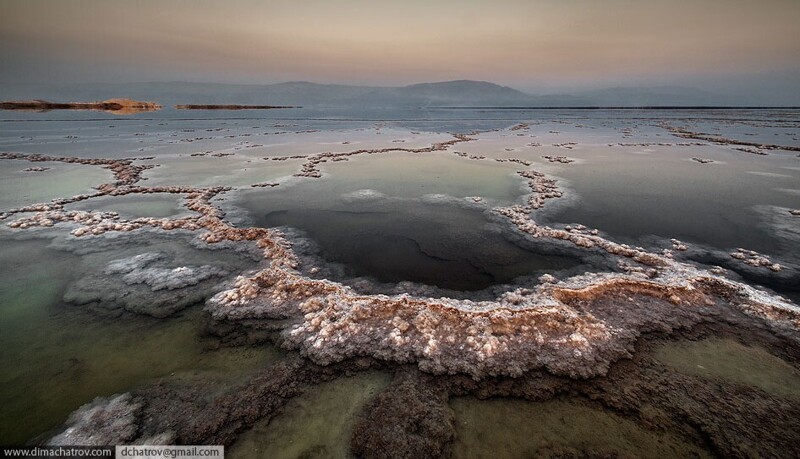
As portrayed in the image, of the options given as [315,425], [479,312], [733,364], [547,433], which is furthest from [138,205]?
[733,364]

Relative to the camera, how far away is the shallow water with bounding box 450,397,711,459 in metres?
4.78

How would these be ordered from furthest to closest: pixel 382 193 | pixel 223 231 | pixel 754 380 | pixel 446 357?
1. pixel 382 193
2. pixel 223 231
3. pixel 446 357
4. pixel 754 380

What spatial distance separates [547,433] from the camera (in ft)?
16.6

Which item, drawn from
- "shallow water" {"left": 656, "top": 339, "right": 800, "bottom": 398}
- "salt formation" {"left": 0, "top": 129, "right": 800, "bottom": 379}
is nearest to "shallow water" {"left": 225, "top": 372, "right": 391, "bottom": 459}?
"salt formation" {"left": 0, "top": 129, "right": 800, "bottom": 379}

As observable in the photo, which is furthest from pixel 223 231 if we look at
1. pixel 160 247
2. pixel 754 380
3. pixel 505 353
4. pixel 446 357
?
pixel 754 380

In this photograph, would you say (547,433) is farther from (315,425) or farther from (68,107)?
(68,107)

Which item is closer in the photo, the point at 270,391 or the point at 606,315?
the point at 270,391

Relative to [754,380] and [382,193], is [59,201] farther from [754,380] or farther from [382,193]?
[754,380]

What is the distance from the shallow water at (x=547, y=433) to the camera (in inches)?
188

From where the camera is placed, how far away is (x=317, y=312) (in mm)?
7680

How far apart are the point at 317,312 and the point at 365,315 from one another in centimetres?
116

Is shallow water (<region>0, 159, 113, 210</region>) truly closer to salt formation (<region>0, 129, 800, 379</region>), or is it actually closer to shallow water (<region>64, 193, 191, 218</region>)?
shallow water (<region>64, 193, 191, 218</region>)

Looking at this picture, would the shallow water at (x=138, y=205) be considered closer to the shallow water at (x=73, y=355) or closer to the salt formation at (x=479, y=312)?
the salt formation at (x=479, y=312)

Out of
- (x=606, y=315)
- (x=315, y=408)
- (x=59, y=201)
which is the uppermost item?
(x=59, y=201)
